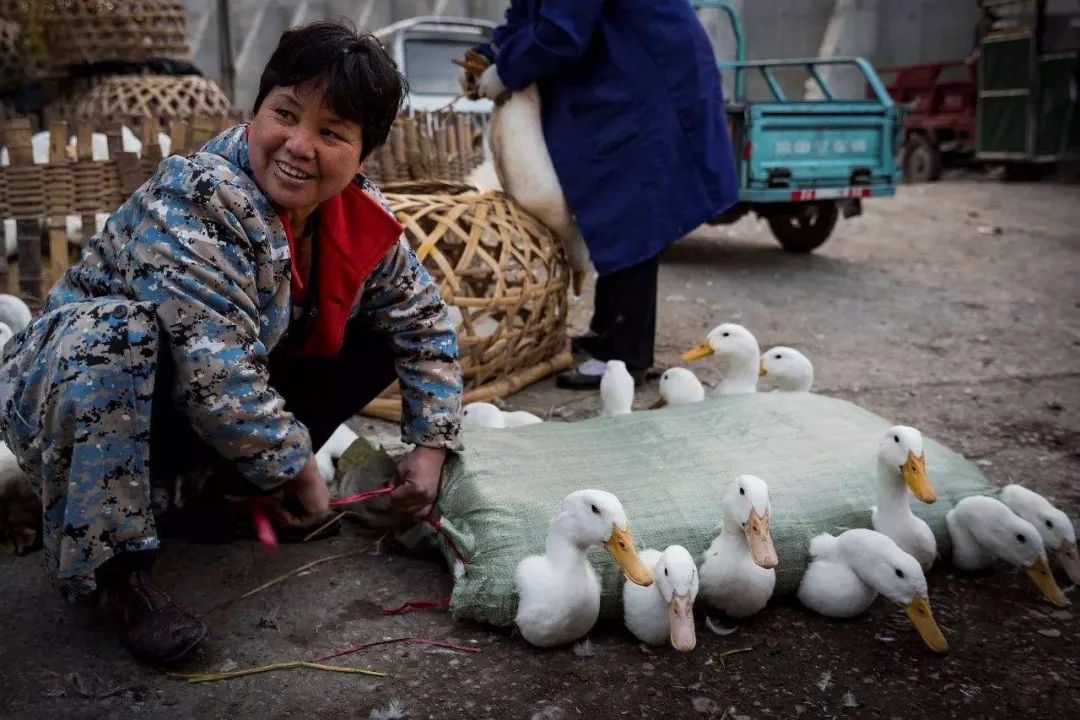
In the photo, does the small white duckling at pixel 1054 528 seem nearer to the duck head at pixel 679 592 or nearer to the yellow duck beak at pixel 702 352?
the duck head at pixel 679 592

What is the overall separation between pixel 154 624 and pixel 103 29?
4.93 m

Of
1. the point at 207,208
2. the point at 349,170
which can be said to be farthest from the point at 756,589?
the point at 207,208

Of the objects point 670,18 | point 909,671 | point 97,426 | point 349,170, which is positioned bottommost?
point 909,671

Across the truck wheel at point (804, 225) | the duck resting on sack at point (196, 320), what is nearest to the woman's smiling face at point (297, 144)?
the duck resting on sack at point (196, 320)

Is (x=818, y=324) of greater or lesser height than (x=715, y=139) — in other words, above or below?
below

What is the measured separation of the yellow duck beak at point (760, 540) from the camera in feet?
6.15

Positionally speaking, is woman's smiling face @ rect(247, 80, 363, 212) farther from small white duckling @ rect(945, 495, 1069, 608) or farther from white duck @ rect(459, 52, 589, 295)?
white duck @ rect(459, 52, 589, 295)

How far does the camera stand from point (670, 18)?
3.57 meters

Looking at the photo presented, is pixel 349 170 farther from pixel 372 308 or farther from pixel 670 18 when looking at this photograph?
pixel 670 18

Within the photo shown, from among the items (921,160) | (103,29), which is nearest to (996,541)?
(103,29)

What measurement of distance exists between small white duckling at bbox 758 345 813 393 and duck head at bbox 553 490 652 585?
49.9 inches

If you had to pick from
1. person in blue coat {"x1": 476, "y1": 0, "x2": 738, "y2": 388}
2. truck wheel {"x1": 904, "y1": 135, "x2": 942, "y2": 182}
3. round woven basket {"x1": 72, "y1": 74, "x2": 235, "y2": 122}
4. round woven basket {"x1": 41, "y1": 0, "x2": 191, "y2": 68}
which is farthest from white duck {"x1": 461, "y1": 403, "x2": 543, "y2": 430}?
truck wheel {"x1": 904, "y1": 135, "x2": 942, "y2": 182}

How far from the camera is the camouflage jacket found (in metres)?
1.72

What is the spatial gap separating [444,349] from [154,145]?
75.4 inches
